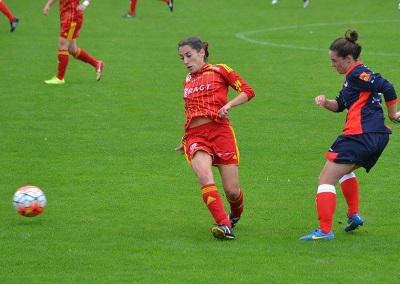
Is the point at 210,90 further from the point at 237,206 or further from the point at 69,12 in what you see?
the point at 69,12

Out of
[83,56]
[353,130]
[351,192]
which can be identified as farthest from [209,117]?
[83,56]

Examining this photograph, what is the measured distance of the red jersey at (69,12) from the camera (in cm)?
1794

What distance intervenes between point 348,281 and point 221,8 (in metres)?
23.9

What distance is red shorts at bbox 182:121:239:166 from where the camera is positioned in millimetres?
9422

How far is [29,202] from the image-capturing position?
32.3 ft

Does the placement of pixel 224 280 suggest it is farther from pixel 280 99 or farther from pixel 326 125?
pixel 280 99

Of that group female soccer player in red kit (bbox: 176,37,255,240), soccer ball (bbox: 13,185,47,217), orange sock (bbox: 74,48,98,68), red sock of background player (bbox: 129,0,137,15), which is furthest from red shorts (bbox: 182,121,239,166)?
red sock of background player (bbox: 129,0,137,15)

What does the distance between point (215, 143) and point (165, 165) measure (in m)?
3.38

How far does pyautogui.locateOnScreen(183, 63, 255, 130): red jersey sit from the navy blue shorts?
1.03 meters

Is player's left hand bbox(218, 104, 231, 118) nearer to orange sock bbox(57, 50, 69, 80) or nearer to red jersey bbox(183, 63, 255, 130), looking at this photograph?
red jersey bbox(183, 63, 255, 130)

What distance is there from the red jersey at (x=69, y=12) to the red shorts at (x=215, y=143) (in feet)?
29.3

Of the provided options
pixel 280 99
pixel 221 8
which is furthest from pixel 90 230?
pixel 221 8

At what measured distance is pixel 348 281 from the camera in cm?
783

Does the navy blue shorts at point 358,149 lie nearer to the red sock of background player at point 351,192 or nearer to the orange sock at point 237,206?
the red sock of background player at point 351,192
